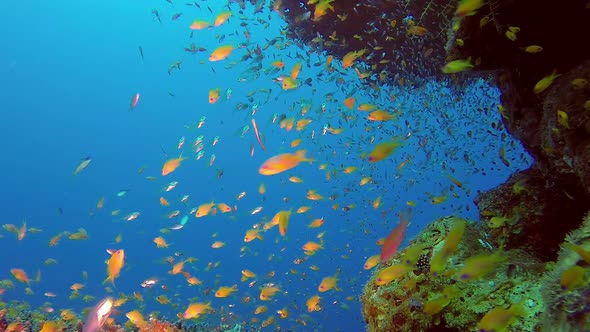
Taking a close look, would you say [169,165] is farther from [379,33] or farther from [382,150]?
[379,33]

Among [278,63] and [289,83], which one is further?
[278,63]

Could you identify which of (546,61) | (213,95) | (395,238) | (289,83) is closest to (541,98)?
(546,61)

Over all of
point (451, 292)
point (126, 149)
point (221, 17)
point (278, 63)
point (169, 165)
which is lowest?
point (126, 149)

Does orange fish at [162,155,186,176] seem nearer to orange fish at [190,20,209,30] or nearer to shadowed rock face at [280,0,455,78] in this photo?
orange fish at [190,20,209,30]

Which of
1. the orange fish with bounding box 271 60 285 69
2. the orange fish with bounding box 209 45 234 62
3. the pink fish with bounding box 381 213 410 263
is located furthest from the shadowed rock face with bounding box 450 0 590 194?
the orange fish with bounding box 271 60 285 69

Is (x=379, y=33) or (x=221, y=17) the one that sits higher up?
(x=221, y=17)

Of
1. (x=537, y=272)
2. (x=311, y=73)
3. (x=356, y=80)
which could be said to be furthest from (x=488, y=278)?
(x=311, y=73)

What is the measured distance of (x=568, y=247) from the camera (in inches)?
107

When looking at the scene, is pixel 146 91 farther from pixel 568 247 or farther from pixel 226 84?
pixel 568 247

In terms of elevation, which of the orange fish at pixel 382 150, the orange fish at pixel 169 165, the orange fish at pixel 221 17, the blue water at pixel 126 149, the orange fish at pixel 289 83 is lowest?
the blue water at pixel 126 149

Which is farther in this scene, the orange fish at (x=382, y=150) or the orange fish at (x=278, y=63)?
the orange fish at (x=278, y=63)

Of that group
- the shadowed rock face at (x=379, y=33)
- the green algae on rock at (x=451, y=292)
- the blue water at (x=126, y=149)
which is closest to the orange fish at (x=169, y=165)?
the shadowed rock face at (x=379, y=33)

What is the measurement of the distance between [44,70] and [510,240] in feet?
299

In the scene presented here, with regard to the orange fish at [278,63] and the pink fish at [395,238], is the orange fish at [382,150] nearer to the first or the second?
the pink fish at [395,238]
